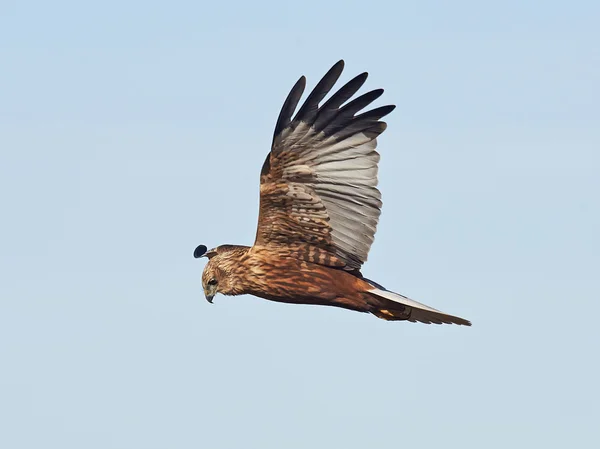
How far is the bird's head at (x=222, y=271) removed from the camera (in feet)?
59.0

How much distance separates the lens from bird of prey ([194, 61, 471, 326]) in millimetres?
17203

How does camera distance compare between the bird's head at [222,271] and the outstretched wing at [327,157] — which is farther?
the bird's head at [222,271]

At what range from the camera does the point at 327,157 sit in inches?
679

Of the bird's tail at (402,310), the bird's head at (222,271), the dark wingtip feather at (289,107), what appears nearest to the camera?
the dark wingtip feather at (289,107)

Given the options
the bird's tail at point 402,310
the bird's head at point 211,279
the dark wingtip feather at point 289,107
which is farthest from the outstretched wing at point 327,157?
the bird's head at point 211,279

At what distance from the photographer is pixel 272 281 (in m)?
A: 17.7

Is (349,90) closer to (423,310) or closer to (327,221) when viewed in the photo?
(327,221)

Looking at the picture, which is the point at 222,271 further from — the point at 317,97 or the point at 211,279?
the point at 317,97

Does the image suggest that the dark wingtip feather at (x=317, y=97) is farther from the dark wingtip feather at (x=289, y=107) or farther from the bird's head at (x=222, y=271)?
the bird's head at (x=222, y=271)

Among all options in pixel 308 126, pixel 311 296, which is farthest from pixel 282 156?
pixel 311 296

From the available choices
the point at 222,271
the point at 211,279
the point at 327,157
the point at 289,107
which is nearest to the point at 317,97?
the point at 289,107

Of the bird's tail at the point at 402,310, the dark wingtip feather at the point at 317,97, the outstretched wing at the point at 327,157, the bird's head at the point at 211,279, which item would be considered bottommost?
the bird's tail at the point at 402,310

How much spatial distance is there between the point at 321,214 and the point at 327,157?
0.63m

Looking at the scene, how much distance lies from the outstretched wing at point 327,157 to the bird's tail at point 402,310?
27.6 inches
